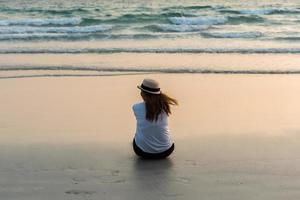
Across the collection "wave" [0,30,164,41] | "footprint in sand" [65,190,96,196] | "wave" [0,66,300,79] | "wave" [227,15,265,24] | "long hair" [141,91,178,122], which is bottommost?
"wave" [227,15,265,24]

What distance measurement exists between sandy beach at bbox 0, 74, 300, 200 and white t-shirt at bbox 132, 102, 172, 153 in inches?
5.8

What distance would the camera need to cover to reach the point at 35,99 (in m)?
8.18

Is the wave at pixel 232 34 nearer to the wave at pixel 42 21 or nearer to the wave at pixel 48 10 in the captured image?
the wave at pixel 42 21

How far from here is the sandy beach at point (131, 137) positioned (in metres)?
4.95

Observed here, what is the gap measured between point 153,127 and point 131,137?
796 millimetres

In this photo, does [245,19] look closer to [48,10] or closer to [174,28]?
[174,28]

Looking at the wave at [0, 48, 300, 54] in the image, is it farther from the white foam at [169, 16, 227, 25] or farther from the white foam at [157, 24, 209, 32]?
the white foam at [169, 16, 227, 25]

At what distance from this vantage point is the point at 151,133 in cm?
573

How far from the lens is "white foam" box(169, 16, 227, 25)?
2028 cm

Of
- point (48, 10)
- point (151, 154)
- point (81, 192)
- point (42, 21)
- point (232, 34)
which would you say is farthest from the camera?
point (48, 10)

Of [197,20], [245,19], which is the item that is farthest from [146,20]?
[245,19]

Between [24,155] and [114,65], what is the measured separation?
5.38 metres

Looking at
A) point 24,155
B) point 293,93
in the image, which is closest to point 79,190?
point 24,155

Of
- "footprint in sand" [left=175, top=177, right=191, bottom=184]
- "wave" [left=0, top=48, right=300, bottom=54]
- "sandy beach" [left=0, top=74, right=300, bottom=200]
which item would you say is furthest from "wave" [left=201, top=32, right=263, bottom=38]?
"footprint in sand" [left=175, top=177, right=191, bottom=184]
